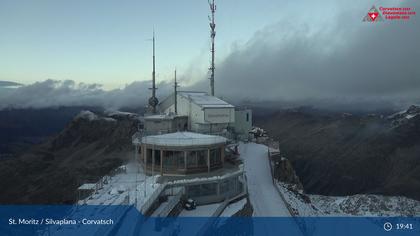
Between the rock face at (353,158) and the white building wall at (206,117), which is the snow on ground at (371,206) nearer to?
the rock face at (353,158)

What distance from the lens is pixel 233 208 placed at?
2812 cm

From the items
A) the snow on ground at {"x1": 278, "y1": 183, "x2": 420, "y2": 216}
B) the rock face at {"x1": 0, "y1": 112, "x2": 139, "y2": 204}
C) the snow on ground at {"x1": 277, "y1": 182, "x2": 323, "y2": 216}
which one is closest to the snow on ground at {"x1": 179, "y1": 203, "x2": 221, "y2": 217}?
the snow on ground at {"x1": 277, "y1": 182, "x2": 323, "y2": 216}

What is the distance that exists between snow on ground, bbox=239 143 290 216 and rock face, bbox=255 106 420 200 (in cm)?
8588

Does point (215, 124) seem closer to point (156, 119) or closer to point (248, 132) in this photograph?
point (156, 119)

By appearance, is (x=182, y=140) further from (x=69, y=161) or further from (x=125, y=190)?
(x=69, y=161)

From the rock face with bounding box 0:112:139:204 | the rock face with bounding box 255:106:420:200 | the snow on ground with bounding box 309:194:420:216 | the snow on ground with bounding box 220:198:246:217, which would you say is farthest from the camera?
the rock face with bounding box 255:106:420:200

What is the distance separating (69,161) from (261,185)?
68.1 meters

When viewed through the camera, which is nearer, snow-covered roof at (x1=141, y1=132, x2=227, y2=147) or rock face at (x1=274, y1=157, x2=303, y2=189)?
snow-covered roof at (x1=141, y1=132, x2=227, y2=147)

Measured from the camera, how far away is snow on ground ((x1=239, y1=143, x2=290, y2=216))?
100 ft

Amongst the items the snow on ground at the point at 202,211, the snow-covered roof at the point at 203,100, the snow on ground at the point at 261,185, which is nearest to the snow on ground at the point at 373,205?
the snow on ground at the point at 261,185

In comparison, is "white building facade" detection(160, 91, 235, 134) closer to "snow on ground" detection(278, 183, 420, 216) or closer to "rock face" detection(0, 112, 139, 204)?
"rock face" detection(0, 112, 139, 204)

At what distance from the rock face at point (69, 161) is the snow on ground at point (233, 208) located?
26.9m

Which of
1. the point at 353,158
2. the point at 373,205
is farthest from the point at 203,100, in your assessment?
the point at 353,158

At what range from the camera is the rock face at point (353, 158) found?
434ft
